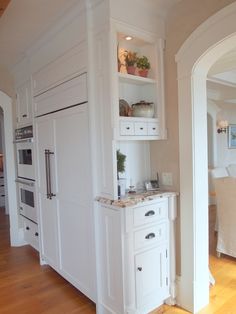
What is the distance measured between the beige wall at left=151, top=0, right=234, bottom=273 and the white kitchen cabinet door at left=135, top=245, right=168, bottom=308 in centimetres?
20

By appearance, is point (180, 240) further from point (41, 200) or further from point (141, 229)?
point (41, 200)

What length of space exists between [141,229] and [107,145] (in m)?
0.74

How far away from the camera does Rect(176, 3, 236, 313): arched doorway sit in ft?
7.07

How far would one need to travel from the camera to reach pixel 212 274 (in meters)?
2.95

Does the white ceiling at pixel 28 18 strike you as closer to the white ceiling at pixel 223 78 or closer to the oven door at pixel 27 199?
the white ceiling at pixel 223 78

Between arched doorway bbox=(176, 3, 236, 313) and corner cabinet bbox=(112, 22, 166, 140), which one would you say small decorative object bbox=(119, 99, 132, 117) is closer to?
corner cabinet bbox=(112, 22, 166, 140)

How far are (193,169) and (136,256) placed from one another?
871mm

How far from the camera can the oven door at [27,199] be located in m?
3.53

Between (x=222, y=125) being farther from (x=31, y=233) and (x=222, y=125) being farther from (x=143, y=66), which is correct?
(x=31, y=233)

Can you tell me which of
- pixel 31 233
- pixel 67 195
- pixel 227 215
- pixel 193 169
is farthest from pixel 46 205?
pixel 227 215

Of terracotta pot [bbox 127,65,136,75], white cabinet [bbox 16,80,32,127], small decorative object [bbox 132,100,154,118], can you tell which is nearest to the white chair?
small decorative object [bbox 132,100,154,118]

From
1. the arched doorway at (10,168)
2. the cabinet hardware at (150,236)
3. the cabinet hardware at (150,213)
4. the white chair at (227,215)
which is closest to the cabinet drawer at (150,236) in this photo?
the cabinet hardware at (150,236)

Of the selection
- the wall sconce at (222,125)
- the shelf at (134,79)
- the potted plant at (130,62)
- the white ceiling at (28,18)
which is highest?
the white ceiling at (28,18)

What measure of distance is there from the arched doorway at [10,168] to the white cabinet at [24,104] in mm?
202
